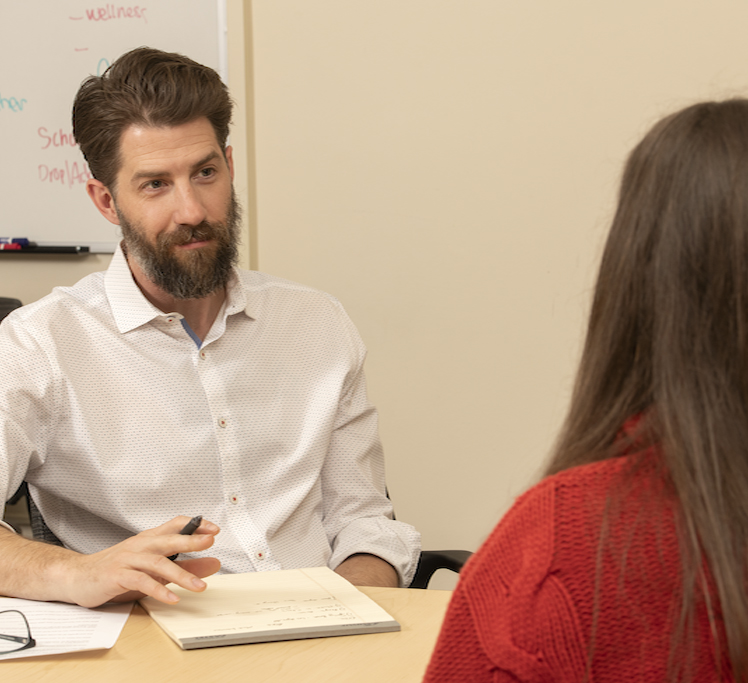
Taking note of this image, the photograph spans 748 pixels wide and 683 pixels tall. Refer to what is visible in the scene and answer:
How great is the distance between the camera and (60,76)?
2393 mm

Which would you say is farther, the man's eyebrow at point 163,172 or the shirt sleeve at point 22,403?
the man's eyebrow at point 163,172

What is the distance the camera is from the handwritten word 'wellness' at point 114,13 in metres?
2.33

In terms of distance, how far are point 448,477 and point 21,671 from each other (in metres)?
1.55

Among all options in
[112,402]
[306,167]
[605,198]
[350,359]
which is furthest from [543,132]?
[112,402]

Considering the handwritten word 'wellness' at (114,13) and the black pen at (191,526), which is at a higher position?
the handwritten word 'wellness' at (114,13)

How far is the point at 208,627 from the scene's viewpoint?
946 mm

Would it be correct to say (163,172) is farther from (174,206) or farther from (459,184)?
(459,184)

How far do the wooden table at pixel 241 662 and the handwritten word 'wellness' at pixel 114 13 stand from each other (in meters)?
1.90

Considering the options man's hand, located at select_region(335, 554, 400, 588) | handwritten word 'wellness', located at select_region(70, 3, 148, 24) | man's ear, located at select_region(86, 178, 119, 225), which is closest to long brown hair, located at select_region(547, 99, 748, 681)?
man's hand, located at select_region(335, 554, 400, 588)

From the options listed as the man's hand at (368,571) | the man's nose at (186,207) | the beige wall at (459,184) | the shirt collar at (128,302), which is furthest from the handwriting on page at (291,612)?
the beige wall at (459,184)

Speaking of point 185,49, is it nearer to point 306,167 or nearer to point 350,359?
point 306,167

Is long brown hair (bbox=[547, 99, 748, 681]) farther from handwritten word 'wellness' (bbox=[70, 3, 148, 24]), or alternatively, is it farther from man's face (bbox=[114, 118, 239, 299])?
handwritten word 'wellness' (bbox=[70, 3, 148, 24])

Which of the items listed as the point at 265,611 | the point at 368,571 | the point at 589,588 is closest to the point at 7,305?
the point at 368,571

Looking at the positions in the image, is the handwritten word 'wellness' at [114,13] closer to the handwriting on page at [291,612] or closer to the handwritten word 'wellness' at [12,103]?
the handwritten word 'wellness' at [12,103]
